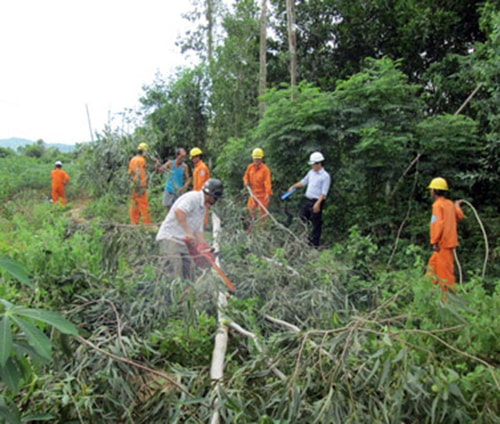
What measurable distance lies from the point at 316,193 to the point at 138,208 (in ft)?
11.2

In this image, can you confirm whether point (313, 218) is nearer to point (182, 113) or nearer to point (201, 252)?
point (201, 252)

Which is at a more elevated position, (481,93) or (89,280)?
(481,93)

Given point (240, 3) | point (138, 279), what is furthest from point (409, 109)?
point (240, 3)

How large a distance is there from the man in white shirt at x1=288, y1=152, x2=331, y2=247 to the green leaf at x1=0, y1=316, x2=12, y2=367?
5.74 meters

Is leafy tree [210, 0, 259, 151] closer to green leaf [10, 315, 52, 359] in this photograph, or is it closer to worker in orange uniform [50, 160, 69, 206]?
worker in orange uniform [50, 160, 69, 206]

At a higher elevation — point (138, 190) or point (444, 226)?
point (138, 190)

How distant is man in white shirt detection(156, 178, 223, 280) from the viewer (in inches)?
183

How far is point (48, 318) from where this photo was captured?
1.67m

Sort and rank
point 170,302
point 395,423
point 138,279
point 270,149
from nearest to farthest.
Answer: point 395,423
point 170,302
point 138,279
point 270,149

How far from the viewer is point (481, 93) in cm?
876

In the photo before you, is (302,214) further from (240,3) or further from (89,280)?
(240,3)

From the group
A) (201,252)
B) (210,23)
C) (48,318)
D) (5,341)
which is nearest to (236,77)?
(210,23)

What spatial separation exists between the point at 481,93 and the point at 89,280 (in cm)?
809

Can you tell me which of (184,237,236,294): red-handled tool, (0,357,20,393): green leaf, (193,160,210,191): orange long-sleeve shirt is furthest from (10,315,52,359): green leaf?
(193,160,210,191): orange long-sleeve shirt
